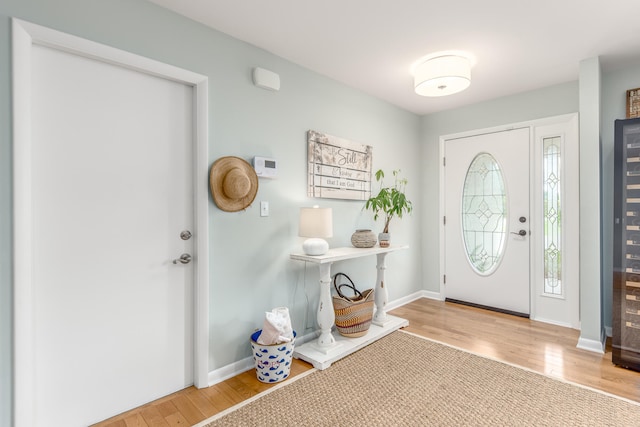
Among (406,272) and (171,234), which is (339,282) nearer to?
(406,272)

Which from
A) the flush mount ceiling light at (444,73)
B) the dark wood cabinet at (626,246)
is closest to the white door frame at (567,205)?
the dark wood cabinet at (626,246)

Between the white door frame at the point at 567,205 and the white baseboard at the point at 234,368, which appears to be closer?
the white baseboard at the point at 234,368

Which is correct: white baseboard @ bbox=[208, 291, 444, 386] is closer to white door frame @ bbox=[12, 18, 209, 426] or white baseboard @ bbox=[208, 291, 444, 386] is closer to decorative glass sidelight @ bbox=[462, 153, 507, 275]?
white door frame @ bbox=[12, 18, 209, 426]

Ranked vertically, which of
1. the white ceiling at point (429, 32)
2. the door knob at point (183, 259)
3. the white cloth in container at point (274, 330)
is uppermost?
the white ceiling at point (429, 32)

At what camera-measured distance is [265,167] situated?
7.90 ft

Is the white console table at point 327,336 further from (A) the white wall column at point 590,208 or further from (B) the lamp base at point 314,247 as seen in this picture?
(A) the white wall column at point 590,208

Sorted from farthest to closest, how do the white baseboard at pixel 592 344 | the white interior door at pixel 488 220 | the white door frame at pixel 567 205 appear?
the white interior door at pixel 488 220, the white door frame at pixel 567 205, the white baseboard at pixel 592 344


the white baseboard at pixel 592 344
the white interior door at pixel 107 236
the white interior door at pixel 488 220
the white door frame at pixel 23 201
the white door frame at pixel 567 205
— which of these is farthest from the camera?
the white interior door at pixel 488 220

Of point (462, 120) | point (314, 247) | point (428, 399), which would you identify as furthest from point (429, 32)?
point (428, 399)

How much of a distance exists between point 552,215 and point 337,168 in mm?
2269

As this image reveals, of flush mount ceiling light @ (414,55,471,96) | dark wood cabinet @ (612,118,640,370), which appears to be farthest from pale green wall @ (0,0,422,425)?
dark wood cabinet @ (612,118,640,370)

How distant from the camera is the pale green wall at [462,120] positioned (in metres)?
3.17

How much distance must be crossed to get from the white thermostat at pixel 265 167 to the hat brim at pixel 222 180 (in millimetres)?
50

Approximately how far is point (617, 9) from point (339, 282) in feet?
9.16
